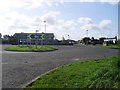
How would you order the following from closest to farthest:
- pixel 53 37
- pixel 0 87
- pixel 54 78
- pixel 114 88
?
pixel 114 88
pixel 0 87
pixel 54 78
pixel 53 37

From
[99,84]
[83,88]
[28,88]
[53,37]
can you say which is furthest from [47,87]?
[53,37]

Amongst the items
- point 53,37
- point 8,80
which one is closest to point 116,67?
point 8,80

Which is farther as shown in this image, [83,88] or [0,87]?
[0,87]

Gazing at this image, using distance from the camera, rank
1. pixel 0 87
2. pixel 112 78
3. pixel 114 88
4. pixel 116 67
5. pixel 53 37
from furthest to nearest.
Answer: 1. pixel 53 37
2. pixel 0 87
3. pixel 116 67
4. pixel 112 78
5. pixel 114 88

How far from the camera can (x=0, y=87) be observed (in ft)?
31.2

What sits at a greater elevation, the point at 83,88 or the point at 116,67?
the point at 116,67

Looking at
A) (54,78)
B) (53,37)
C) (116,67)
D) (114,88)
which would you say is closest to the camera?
(114,88)

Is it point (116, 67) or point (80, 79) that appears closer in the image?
point (116, 67)

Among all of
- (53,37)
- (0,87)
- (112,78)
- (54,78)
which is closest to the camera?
(112,78)

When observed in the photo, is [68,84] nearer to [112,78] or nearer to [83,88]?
[83,88]

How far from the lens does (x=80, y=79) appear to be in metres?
9.98

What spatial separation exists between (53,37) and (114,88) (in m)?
145

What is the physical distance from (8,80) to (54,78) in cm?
180

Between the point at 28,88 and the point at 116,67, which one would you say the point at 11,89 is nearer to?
the point at 28,88
